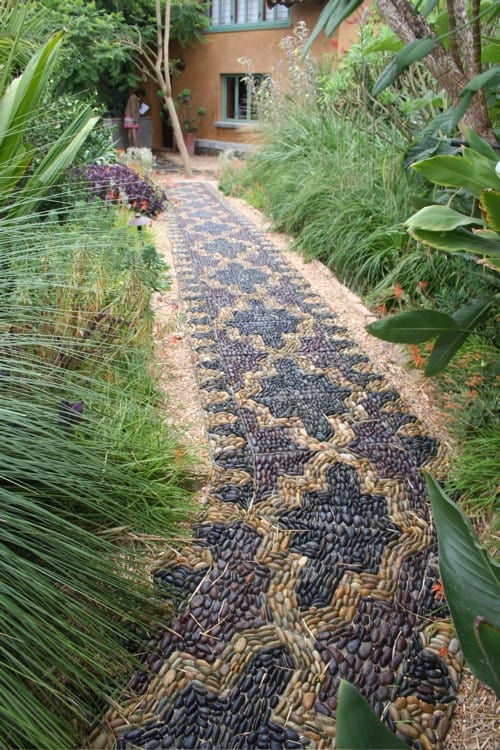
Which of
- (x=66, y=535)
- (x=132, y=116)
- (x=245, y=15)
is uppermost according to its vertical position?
(x=245, y=15)

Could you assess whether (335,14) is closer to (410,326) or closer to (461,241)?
(461,241)

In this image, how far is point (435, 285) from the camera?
331cm

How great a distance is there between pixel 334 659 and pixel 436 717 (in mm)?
272

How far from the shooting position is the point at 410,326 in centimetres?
189

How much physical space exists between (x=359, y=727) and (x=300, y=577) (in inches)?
45.0

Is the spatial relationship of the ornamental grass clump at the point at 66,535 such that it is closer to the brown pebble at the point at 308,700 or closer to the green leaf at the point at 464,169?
the brown pebble at the point at 308,700

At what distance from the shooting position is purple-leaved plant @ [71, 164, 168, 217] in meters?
4.65

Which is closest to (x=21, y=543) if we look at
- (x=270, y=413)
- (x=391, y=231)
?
(x=270, y=413)

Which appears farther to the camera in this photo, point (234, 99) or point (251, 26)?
point (234, 99)

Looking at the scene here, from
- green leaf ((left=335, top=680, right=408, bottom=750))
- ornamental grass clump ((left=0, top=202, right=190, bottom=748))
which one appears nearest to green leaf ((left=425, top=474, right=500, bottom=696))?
green leaf ((left=335, top=680, right=408, bottom=750))

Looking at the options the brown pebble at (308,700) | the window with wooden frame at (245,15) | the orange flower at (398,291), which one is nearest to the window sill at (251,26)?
the window with wooden frame at (245,15)

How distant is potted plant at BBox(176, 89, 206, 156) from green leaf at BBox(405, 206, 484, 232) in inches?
533

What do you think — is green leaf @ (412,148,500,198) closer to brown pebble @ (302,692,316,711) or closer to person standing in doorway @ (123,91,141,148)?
brown pebble @ (302,692,316,711)

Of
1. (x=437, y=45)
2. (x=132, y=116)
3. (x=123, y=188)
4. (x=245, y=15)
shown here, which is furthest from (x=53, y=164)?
(x=245, y=15)
